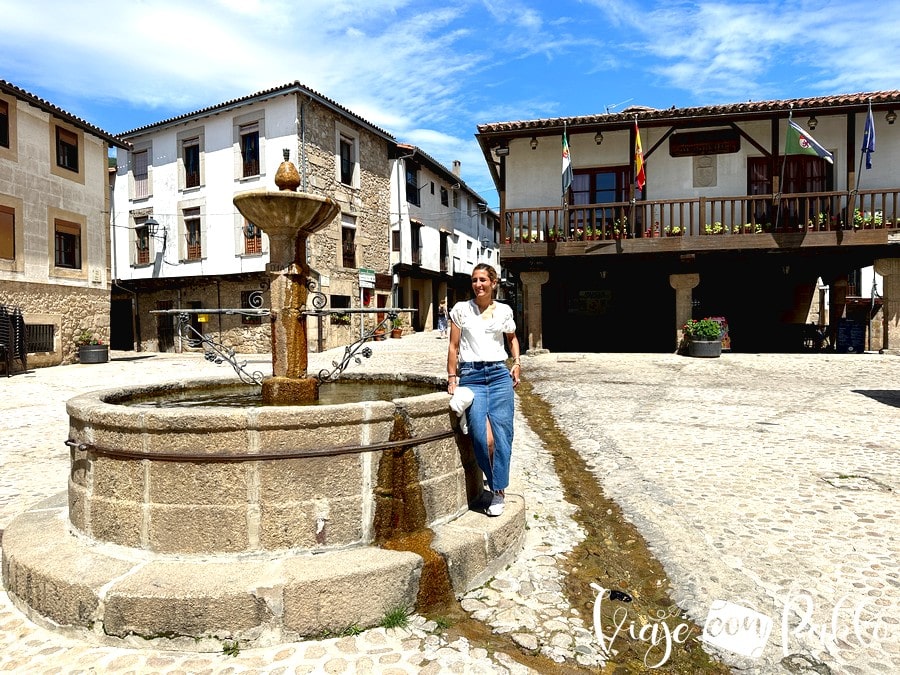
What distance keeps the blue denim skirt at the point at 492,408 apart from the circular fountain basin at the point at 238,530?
0.30m

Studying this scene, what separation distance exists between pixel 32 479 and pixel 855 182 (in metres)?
19.0

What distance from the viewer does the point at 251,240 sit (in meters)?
20.7

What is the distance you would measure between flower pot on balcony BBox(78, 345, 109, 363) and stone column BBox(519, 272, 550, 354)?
1368 centimetres

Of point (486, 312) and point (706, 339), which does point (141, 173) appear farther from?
point (486, 312)

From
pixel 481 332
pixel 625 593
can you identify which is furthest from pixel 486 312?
pixel 625 593

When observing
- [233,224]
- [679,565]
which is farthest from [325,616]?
[233,224]

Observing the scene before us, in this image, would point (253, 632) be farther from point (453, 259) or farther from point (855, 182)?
point (453, 259)

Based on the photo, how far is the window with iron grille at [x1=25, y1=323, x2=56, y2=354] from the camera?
1636 cm

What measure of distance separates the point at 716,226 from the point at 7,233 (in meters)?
19.8

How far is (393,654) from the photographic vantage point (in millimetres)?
2574

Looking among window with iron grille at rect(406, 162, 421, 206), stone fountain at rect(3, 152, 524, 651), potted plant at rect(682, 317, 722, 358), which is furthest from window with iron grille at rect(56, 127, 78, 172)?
potted plant at rect(682, 317, 722, 358)

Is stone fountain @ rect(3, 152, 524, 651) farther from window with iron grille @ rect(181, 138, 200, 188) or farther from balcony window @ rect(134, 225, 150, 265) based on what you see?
balcony window @ rect(134, 225, 150, 265)

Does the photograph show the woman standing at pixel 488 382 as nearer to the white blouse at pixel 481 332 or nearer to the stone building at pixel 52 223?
the white blouse at pixel 481 332

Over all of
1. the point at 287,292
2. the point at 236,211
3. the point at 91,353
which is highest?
the point at 236,211
